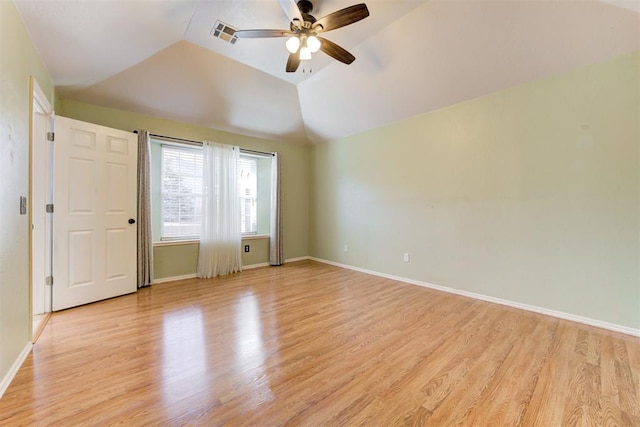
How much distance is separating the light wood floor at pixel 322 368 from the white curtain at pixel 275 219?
2.08 metres

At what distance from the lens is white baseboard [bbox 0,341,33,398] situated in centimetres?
155

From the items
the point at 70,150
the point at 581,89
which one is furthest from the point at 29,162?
the point at 581,89

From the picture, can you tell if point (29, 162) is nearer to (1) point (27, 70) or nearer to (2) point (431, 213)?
(1) point (27, 70)

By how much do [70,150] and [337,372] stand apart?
11.7 feet

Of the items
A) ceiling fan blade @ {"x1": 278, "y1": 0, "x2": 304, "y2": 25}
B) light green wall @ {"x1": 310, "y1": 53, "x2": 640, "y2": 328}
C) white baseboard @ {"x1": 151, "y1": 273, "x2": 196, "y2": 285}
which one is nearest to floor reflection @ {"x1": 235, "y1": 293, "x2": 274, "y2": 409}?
white baseboard @ {"x1": 151, "y1": 273, "x2": 196, "y2": 285}

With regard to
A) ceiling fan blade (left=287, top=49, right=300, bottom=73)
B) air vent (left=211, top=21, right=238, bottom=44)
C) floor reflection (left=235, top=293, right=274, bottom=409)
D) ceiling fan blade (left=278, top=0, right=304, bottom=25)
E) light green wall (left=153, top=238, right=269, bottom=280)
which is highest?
air vent (left=211, top=21, right=238, bottom=44)

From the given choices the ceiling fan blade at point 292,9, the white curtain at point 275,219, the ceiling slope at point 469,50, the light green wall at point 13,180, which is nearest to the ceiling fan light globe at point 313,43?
the ceiling fan blade at point 292,9

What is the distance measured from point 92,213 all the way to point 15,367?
177 centimetres

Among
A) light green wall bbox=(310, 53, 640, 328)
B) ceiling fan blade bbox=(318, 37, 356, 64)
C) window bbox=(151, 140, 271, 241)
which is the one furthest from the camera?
window bbox=(151, 140, 271, 241)

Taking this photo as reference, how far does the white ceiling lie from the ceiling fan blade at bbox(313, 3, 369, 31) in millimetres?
438

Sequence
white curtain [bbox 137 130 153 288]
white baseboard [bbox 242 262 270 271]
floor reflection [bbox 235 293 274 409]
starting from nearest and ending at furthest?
1. floor reflection [bbox 235 293 274 409]
2. white curtain [bbox 137 130 153 288]
3. white baseboard [bbox 242 262 270 271]

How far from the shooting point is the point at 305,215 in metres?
5.65

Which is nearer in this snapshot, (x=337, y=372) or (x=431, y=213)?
(x=337, y=372)

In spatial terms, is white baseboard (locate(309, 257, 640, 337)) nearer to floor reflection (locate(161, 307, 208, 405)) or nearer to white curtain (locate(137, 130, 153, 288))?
floor reflection (locate(161, 307, 208, 405))
